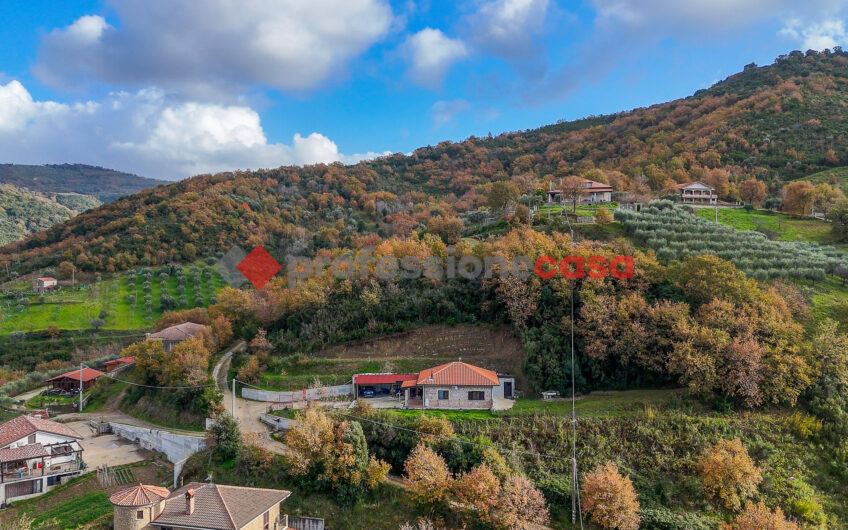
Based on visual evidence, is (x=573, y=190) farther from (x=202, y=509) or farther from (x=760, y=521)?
(x=202, y=509)

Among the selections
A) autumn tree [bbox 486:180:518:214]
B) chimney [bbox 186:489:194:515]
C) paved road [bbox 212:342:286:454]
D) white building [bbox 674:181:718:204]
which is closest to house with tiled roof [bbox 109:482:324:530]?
chimney [bbox 186:489:194:515]

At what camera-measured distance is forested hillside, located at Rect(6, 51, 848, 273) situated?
61906mm

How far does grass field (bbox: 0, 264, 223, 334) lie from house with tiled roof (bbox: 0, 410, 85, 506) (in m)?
25.0

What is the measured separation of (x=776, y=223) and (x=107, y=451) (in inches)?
2238

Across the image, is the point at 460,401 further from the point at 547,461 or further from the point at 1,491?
the point at 1,491

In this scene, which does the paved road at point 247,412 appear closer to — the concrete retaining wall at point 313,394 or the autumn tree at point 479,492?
the concrete retaining wall at point 313,394

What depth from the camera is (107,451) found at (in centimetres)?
3234

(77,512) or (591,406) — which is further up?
(591,406)

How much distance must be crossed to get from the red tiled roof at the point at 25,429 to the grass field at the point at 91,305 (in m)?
23.9

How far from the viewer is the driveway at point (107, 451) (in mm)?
30906

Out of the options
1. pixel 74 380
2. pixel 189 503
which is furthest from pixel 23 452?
pixel 74 380

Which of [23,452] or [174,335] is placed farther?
[174,335]

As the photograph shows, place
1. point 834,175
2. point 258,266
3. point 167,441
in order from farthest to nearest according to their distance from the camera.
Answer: point 258,266 < point 834,175 < point 167,441

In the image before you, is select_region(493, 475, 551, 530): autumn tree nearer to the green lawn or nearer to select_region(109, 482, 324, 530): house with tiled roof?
select_region(109, 482, 324, 530): house with tiled roof
